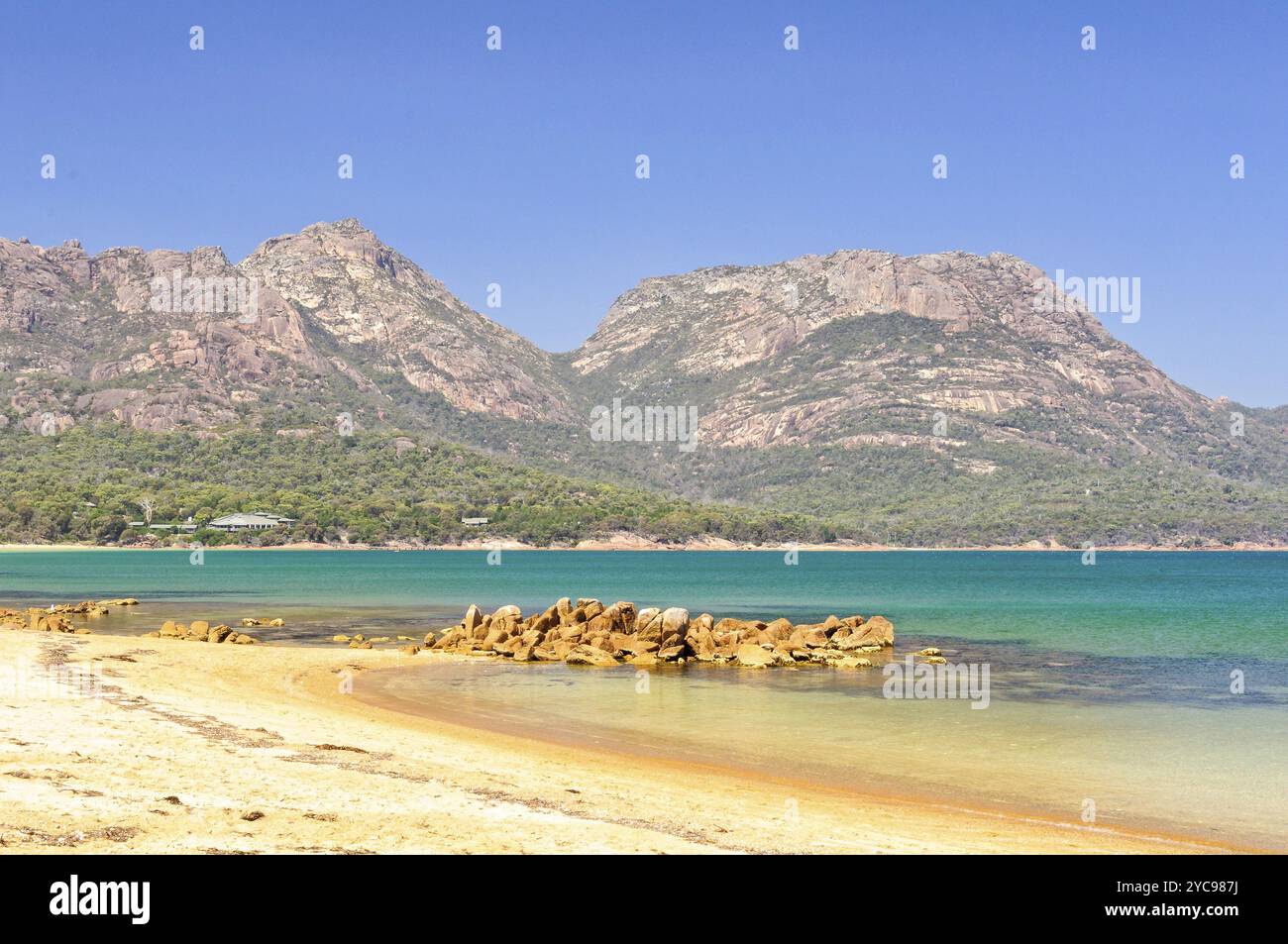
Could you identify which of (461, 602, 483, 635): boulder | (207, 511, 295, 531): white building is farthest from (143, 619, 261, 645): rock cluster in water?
(207, 511, 295, 531): white building

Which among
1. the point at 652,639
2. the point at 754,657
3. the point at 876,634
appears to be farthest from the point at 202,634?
the point at 876,634

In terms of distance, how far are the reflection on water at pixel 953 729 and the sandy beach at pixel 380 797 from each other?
1.58m

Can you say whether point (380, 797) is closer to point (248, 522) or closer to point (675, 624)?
point (675, 624)

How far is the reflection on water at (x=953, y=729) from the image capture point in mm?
16188

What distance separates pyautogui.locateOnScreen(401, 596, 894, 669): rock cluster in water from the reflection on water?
143 cm

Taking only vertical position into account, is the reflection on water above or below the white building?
below

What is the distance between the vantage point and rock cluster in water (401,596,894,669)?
34.6 metres

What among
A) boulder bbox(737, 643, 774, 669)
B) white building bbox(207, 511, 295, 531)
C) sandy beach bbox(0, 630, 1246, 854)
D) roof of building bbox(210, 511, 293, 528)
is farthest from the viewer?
roof of building bbox(210, 511, 293, 528)

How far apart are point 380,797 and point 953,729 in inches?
539
